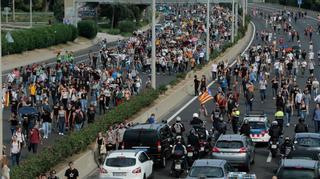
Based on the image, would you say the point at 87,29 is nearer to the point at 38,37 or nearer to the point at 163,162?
the point at 38,37

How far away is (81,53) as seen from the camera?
86875 mm

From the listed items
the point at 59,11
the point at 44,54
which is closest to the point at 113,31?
the point at 59,11

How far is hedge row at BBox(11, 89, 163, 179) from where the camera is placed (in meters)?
24.9

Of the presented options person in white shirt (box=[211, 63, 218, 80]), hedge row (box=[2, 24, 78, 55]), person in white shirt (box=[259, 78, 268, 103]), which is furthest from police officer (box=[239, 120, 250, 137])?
hedge row (box=[2, 24, 78, 55])

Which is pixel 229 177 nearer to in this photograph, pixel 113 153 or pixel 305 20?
pixel 113 153

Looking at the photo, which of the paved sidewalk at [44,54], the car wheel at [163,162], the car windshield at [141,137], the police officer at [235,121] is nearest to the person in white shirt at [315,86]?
the police officer at [235,121]

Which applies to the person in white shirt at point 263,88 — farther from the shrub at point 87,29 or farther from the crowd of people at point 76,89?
the shrub at point 87,29

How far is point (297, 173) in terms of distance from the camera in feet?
75.9

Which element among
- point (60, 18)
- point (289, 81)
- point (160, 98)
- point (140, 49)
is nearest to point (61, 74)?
point (160, 98)

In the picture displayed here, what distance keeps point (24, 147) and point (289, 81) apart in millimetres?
19384

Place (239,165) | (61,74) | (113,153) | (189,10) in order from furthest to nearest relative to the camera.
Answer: (189,10) → (61,74) → (239,165) → (113,153)

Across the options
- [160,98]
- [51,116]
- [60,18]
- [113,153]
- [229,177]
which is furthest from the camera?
[60,18]

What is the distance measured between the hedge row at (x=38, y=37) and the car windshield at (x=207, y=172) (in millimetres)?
52290

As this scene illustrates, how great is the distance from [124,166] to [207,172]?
297 cm
